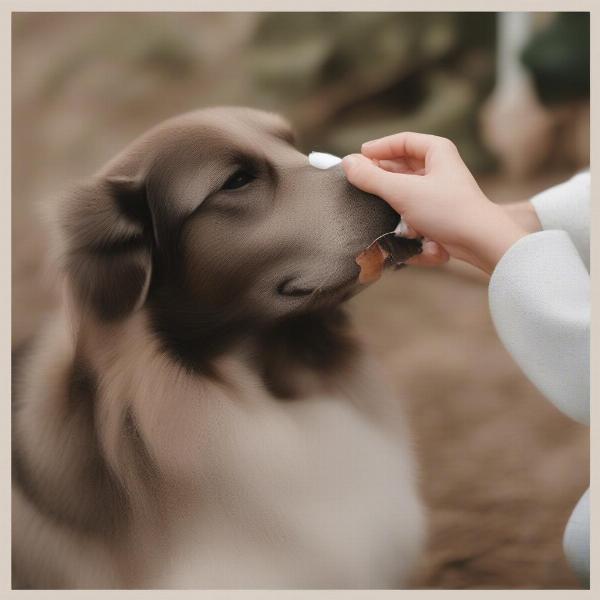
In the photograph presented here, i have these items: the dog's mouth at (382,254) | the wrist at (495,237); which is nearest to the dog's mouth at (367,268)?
the dog's mouth at (382,254)

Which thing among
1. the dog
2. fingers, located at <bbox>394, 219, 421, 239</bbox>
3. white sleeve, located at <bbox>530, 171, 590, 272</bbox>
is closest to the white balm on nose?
the dog

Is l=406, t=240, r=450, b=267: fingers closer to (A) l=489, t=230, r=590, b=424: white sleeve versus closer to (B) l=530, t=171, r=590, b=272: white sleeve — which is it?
(A) l=489, t=230, r=590, b=424: white sleeve

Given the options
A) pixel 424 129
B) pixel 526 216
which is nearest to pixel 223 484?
pixel 526 216

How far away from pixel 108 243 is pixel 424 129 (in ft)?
4.17

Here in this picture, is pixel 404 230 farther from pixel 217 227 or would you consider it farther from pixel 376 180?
pixel 217 227

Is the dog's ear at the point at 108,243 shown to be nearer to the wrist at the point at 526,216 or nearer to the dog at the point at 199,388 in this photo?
the dog at the point at 199,388

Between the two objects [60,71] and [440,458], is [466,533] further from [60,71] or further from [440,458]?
[60,71]

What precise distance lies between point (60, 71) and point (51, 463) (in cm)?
101

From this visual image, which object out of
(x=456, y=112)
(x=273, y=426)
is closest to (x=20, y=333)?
(x=273, y=426)

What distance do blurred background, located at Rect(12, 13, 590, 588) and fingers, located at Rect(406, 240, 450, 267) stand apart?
21cm

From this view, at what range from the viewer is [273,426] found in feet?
3.55

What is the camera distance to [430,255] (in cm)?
104

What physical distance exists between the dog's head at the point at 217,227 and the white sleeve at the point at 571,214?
0.38 meters

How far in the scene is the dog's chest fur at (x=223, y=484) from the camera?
1.03 metres
